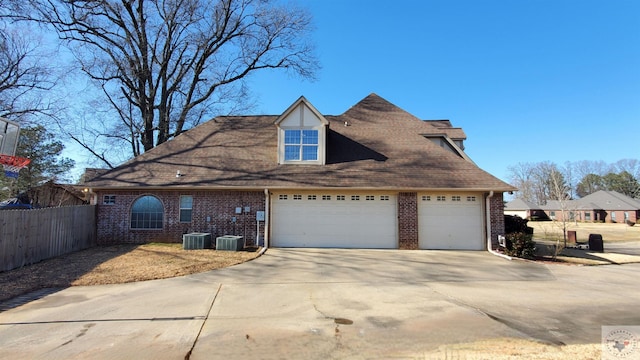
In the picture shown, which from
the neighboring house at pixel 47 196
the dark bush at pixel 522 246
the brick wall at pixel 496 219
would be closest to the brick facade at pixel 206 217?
the brick wall at pixel 496 219

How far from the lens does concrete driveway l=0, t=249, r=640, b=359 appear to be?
4840 millimetres

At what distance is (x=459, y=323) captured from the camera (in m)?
5.81

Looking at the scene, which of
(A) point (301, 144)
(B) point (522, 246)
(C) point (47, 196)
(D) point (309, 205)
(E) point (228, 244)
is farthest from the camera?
(C) point (47, 196)

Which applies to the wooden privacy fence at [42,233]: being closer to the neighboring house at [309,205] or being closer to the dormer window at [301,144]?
the neighboring house at [309,205]

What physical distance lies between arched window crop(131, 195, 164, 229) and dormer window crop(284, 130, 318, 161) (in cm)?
642

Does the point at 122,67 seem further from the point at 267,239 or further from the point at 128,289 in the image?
the point at 128,289

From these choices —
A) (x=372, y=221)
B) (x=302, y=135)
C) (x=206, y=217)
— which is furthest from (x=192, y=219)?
(x=372, y=221)

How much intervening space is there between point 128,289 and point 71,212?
7.41m

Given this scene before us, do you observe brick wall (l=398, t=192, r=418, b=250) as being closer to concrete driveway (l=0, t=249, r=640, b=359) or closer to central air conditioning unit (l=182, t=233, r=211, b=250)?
concrete driveway (l=0, t=249, r=640, b=359)

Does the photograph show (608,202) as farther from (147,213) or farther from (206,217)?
(147,213)

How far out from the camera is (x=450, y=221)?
1491 cm

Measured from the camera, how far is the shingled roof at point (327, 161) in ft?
48.7

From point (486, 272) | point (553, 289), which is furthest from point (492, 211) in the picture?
point (553, 289)

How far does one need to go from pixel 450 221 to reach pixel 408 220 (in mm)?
1932
